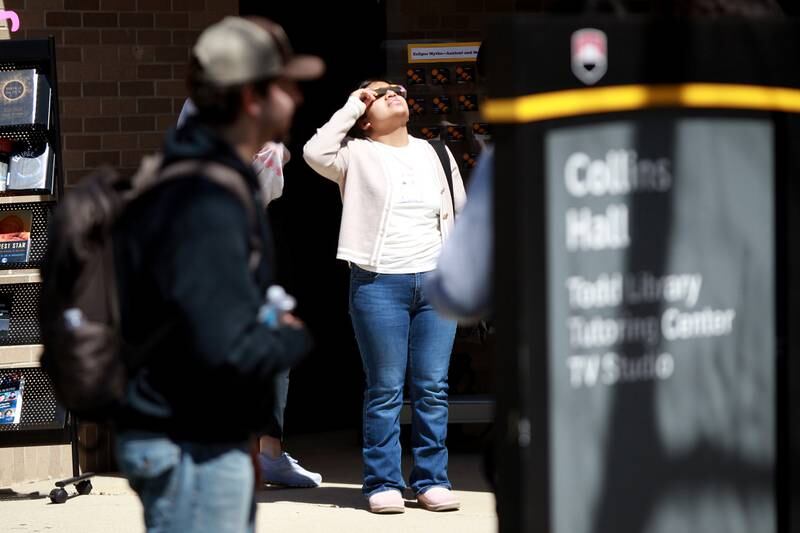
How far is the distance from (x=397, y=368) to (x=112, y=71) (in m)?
2.70

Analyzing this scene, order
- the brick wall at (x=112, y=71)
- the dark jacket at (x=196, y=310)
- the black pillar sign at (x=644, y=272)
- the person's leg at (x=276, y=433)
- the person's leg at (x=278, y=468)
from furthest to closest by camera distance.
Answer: the brick wall at (x=112, y=71)
the person's leg at (x=278, y=468)
the person's leg at (x=276, y=433)
the dark jacket at (x=196, y=310)
the black pillar sign at (x=644, y=272)

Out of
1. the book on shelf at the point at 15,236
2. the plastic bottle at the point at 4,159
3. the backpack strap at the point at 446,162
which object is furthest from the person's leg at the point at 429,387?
the plastic bottle at the point at 4,159

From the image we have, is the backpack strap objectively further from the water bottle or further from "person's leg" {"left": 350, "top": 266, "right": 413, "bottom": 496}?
the water bottle

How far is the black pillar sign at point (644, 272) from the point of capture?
104 inches

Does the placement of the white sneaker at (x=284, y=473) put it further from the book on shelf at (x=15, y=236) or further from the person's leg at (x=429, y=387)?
the book on shelf at (x=15, y=236)

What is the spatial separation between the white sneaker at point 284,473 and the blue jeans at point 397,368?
732 mm

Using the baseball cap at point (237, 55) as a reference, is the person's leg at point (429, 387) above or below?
below

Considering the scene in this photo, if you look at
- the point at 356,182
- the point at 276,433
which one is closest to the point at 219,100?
the point at 356,182

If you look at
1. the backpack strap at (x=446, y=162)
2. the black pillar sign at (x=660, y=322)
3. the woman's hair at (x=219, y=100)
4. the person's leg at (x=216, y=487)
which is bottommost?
the person's leg at (x=216, y=487)

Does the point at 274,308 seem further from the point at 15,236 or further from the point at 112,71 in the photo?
the point at 112,71

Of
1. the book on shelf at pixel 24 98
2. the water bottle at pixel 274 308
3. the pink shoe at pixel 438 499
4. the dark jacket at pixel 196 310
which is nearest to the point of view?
the dark jacket at pixel 196 310

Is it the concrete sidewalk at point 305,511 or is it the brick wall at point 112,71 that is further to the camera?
the brick wall at point 112,71

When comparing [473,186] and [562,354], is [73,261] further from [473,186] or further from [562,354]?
[562,354]

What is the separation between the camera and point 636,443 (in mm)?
2846
